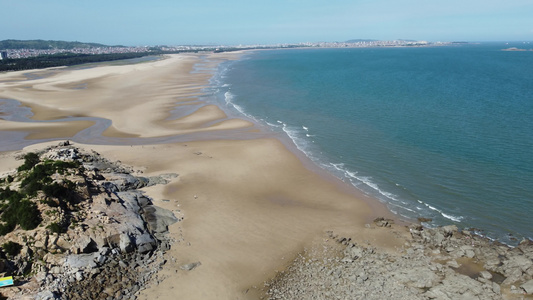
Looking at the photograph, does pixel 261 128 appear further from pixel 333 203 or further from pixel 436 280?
pixel 436 280

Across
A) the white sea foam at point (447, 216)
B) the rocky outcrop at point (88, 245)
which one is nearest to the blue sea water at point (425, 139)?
the white sea foam at point (447, 216)

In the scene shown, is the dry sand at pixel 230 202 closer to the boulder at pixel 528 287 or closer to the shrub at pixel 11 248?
the boulder at pixel 528 287

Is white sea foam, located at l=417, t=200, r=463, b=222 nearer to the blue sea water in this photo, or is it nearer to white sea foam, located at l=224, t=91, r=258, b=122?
the blue sea water

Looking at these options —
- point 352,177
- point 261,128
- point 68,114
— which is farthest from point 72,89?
point 352,177

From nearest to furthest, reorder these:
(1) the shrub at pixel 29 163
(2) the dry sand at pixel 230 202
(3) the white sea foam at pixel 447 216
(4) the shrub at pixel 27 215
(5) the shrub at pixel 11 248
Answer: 1. (5) the shrub at pixel 11 248
2. (4) the shrub at pixel 27 215
3. (2) the dry sand at pixel 230 202
4. (3) the white sea foam at pixel 447 216
5. (1) the shrub at pixel 29 163

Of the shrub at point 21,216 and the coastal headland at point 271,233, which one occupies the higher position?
the shrub at point 21,216

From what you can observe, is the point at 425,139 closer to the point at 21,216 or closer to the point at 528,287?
the point at 528,287

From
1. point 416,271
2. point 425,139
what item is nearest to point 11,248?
point 416,271
